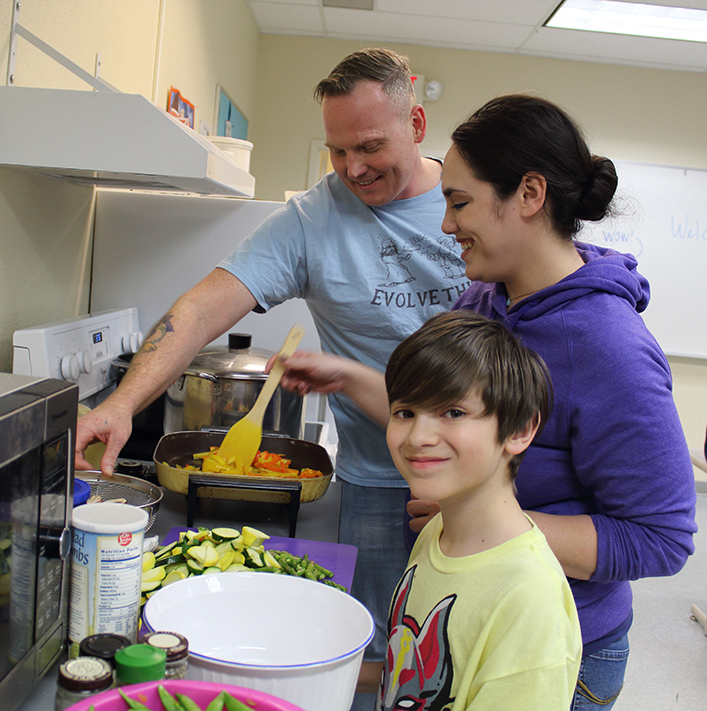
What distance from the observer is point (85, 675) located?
526 mm

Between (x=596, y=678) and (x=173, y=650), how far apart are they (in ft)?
1.92

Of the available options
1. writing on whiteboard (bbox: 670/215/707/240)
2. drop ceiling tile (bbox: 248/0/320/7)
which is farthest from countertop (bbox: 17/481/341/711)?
writing on whiteboard (bbox: 670/215/707/240)

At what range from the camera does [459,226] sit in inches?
36.2

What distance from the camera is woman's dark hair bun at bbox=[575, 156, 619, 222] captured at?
89cm

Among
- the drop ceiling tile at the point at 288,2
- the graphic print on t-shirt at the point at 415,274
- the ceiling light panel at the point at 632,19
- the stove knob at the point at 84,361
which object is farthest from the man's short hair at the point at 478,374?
the drop ceiling tile at the point at 288,2

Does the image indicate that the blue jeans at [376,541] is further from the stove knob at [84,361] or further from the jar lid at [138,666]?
the jar lid at [138,666]

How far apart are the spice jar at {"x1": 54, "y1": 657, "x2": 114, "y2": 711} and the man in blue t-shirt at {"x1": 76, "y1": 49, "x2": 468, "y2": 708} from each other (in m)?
0.75

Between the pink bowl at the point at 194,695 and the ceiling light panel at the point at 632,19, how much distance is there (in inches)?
143

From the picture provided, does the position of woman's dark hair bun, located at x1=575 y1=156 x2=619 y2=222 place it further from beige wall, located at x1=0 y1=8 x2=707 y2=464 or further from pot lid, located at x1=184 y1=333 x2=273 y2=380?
beige wall, located at x1=0 y1=8 x2=707 y2=464

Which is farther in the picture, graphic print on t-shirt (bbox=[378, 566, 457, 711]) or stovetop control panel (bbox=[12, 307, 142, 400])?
stovetop control panel (bbox=[12, 307, 142, 400])

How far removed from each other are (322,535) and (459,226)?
24.9 inches

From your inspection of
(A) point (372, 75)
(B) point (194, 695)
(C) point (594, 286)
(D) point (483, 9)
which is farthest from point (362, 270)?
(D) point (483, 9)

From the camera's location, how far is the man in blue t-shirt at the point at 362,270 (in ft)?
4.25

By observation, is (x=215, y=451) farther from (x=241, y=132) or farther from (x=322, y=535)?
(x=241, y=132)
